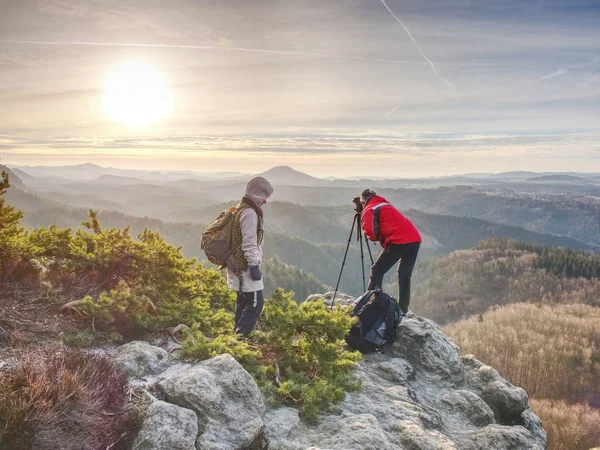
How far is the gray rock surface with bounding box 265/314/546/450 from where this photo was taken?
18.0 feet

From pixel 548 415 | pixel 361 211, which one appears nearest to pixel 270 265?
pixel 548 415

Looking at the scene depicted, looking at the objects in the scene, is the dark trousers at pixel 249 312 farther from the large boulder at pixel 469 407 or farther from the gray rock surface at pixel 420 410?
the large boulder at pixel 469 407

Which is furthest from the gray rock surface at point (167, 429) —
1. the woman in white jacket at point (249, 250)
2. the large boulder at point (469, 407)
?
the large boulder at point (469, 407)

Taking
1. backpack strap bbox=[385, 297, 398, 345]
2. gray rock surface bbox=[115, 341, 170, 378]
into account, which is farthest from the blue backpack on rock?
gray rock surface bbox=[115, 341, 170, 378]

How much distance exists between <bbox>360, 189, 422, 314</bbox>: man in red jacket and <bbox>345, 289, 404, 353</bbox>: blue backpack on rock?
3.06ft

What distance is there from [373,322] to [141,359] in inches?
193

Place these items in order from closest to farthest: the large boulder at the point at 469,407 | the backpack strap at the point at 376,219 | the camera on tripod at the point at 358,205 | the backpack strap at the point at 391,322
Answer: the large boulder at the point at 469,407 → the backpack strap at the point at 391,322 → the backpack strap at the point at 376,219 → the camera on tripod at the point at 358,205

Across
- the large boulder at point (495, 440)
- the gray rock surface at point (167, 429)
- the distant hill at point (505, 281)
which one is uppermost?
the gray rock surface at point (167, 429)

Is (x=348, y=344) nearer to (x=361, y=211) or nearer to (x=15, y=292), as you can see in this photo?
(x=361, y=211)

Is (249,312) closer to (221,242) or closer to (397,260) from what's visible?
(221,242)

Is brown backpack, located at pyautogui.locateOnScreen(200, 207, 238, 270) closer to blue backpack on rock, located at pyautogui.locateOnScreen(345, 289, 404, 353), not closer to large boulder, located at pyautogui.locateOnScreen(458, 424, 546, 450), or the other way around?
blue backpack on rock, located at pyautogui.locateOnScreen(345, 289, 404, 353)

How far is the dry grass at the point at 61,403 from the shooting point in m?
3.45

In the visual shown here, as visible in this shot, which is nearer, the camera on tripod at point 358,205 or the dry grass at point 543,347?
the camera on tripod at point 358,205

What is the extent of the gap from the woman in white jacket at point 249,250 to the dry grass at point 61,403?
131 inches
